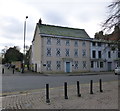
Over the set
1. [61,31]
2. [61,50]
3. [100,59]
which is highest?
[61,31]

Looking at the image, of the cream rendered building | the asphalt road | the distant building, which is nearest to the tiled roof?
the cream rendered building

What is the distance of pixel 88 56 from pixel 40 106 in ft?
108

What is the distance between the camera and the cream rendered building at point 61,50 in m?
32.2

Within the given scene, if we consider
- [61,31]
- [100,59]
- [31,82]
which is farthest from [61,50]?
[31,82]

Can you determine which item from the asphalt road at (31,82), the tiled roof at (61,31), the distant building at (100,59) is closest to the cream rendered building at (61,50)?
the tiled roof at (61,31)

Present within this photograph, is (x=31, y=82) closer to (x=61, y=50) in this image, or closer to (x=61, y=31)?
(x=61, y=50)

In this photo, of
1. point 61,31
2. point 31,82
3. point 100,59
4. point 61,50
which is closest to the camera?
point 31,82

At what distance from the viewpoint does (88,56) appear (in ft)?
125

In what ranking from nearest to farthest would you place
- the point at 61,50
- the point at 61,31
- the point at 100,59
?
the point at 61,50, the point at 61,31, the point at 100,59

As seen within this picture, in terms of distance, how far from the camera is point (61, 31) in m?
36.2

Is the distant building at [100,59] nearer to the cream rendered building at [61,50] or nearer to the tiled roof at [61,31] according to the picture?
the cream rendered building at [61,50]

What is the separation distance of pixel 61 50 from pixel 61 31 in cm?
495

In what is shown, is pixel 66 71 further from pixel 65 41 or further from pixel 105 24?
pixel 105 24

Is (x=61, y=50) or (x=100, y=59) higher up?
(x=61, y=50)
